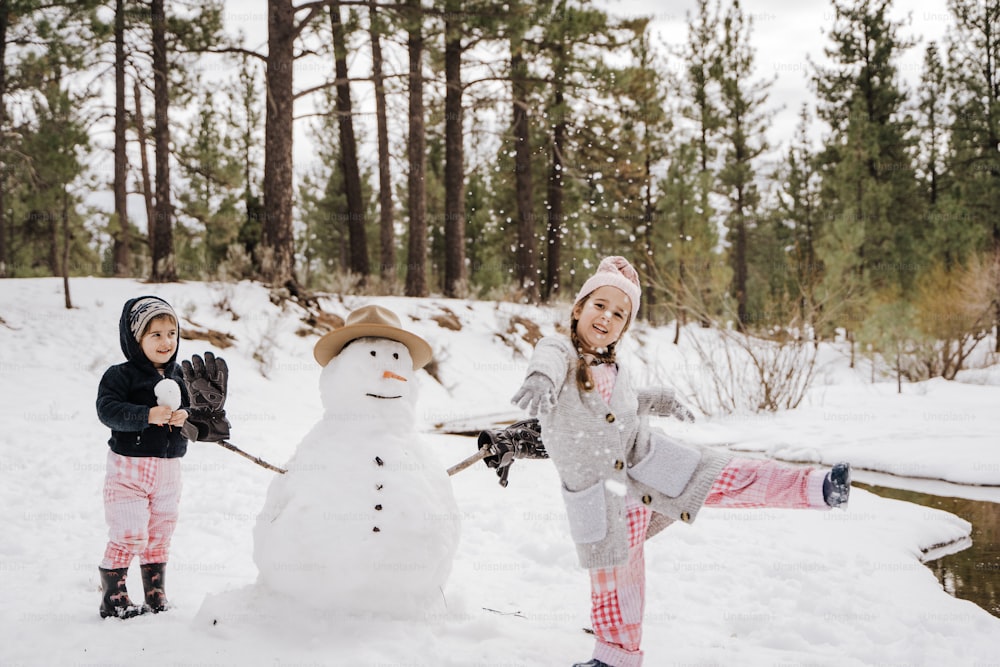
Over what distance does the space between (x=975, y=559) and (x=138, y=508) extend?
4468 millimetres

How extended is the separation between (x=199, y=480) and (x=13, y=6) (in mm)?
8197

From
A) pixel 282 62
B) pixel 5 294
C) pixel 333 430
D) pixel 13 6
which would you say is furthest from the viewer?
pixel 282 62

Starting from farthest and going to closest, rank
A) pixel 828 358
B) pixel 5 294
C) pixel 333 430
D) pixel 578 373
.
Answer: pixel 828 358
pixel 5 294
pixel 333 430
pixel 578 373

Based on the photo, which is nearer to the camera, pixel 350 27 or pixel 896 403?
pixel 896 403

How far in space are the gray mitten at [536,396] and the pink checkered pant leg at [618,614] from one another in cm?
64

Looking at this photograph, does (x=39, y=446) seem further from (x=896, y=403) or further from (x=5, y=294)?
(x=896, y=403)

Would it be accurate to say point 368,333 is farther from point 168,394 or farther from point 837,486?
point 837,486

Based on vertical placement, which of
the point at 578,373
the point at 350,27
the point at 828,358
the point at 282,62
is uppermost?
the point at 350,27

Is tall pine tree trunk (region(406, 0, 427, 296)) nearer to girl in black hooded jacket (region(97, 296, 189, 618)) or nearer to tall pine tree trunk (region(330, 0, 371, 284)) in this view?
tall pine tree trunk (region(330, 0, 371, 284))

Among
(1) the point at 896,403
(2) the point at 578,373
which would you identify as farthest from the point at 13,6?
(1) the point at 896,403

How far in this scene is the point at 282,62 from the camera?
391 inches

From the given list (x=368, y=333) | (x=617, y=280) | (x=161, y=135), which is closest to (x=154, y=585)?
(x=368, y=333)

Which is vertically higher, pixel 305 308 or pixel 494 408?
pixel 305 308

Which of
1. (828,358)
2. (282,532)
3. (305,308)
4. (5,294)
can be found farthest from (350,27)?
(828,358)
